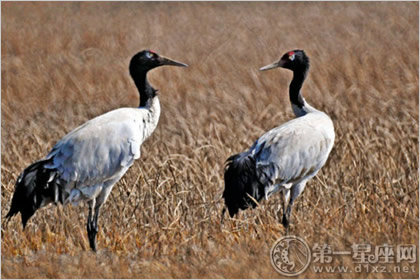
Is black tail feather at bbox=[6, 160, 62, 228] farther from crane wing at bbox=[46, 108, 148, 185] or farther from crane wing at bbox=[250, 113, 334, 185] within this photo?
crane wing at bbox=[250, 113, 334, 185]

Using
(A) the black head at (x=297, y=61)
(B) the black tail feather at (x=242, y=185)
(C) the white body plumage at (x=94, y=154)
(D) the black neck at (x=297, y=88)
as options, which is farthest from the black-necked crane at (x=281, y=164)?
(C) the white body plumage at (x=94, y=154)

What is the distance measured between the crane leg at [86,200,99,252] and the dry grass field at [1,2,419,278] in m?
0.06

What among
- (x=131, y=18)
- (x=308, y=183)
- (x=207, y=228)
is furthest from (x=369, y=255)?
(x=131, y=18)

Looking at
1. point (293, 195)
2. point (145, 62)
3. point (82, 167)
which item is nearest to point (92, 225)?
point (82, 167)

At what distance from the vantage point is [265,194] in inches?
287

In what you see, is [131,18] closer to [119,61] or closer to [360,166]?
[119,61]

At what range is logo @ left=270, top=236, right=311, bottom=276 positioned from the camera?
586 cm

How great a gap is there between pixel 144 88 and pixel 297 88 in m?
1.25

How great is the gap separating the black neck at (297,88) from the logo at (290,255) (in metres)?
1.92

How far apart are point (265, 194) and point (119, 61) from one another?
6074 mm

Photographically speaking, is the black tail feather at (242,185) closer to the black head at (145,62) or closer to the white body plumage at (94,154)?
the white body plumage at (94,154)

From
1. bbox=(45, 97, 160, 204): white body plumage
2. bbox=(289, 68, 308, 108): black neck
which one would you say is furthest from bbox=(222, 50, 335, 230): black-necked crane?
bbox=(45, 97, 160, 204): white body plumage

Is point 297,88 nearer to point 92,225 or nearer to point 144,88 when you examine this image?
point 144,88

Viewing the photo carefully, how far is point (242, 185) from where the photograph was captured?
717 centimetres
